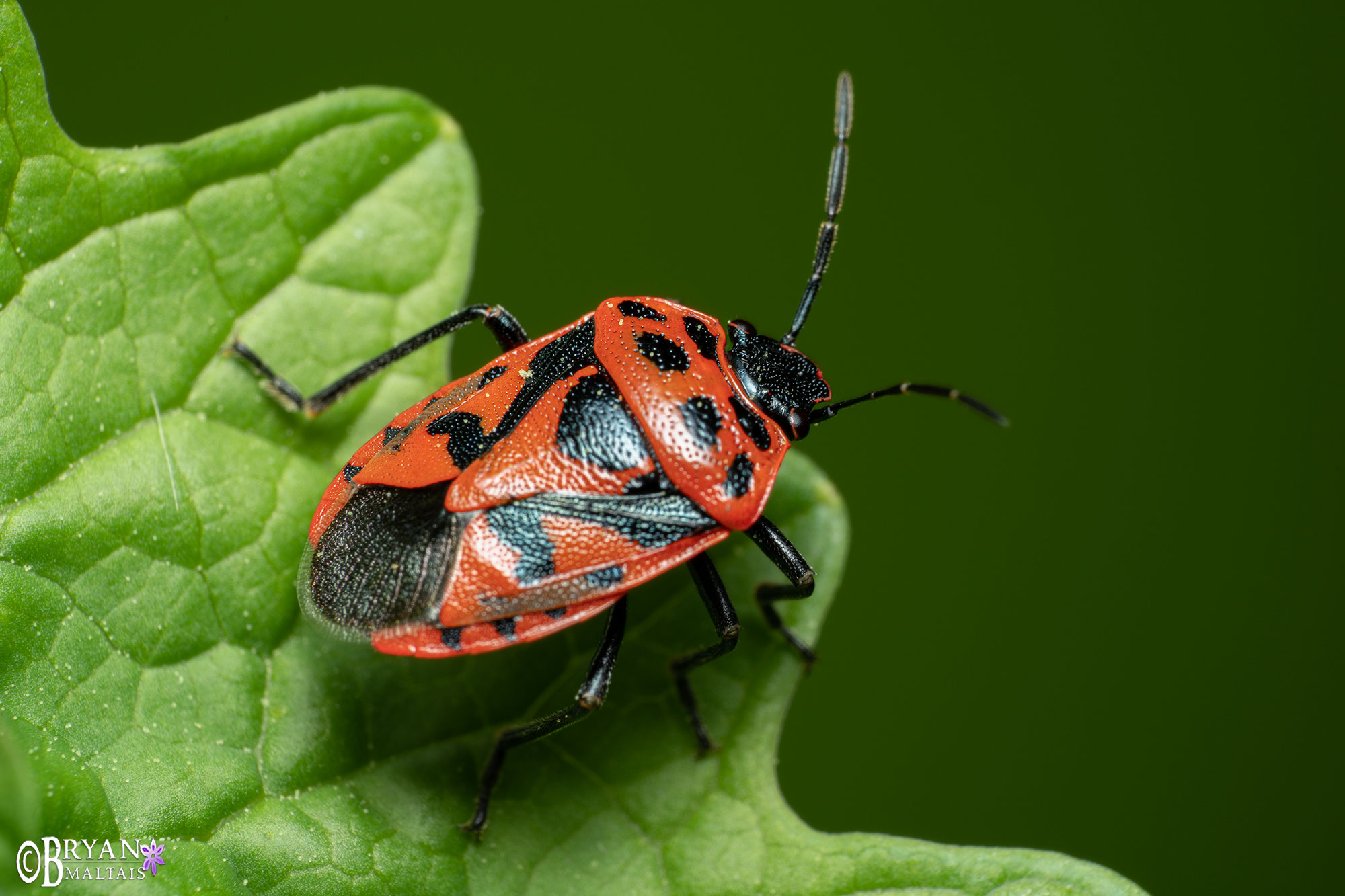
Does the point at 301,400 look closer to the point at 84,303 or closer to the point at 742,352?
the point at 84,303

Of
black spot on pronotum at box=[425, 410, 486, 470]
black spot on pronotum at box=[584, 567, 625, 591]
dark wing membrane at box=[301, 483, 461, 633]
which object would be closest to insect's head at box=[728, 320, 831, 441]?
black spot on pronotum at box=[584, 567, 625, 591]

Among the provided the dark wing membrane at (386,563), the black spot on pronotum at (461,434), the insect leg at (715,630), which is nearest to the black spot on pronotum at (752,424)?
the insect leg at (715,630)

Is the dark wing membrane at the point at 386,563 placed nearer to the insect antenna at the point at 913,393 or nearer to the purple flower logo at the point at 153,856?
the purple flower logo at the point at 153,856

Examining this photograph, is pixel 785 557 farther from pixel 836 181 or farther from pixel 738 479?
pixel 836 181

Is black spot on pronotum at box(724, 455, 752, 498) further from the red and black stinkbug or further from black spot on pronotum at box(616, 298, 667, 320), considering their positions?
black spot on pronotum at box(616, 298, 667, 320)

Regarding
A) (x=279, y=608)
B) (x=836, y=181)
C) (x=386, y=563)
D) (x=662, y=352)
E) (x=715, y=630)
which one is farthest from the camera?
(x=836, y=181)

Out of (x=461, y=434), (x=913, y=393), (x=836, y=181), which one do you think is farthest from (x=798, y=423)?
(x=461, y=434)

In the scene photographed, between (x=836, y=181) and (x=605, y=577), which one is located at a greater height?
(x=836, y=181)
